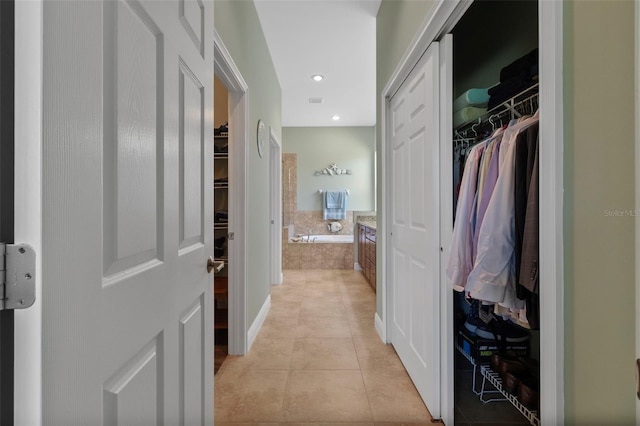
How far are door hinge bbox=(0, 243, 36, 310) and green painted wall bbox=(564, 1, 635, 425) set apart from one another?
1014 millimetres

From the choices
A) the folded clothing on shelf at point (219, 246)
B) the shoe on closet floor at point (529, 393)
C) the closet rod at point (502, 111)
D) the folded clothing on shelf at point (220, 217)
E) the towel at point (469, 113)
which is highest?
the towel at point (469, 113)

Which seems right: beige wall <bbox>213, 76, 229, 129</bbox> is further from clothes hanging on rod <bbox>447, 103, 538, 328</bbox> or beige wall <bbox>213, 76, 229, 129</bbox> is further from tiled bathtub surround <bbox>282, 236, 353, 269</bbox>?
tiled bathtub surround <bbox>282, 236, 353, 269</bbox>

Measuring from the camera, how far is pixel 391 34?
7.37 feet

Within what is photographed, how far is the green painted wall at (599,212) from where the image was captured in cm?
60

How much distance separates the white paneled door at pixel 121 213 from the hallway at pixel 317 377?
2.52 ft

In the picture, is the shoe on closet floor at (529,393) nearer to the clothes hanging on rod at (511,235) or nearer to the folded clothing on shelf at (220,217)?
the clothes hanging on rod at (511,235)

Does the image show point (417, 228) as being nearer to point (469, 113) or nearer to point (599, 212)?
point (469, 113)

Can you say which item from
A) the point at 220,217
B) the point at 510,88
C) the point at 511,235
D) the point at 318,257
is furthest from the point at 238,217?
the point at 318,257

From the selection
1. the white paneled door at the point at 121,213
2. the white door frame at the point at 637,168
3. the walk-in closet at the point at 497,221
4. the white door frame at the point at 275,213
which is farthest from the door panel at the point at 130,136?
the white door frame at the point at 275,213

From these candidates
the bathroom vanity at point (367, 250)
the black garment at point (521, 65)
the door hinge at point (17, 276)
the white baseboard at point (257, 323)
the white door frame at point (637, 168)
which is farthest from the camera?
the bathroom vanity at point (367, 250)

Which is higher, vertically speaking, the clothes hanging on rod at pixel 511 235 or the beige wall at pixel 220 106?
the beige wall at pixel 220 106

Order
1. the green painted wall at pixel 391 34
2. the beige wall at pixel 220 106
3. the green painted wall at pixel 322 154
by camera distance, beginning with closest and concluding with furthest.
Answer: the green painted wall at pixel 391 34 < the beige wall at pixel 220 106 < the green painted wall at pixel 322 154

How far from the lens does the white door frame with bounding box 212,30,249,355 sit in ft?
7.29

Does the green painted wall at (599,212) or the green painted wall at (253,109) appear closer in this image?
the green painted wall at (599,212)
